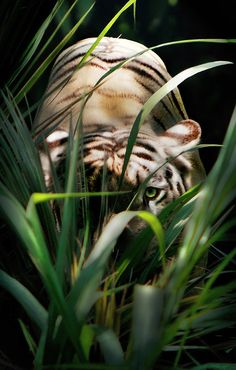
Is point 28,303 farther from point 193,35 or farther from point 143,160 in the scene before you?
point 193,35

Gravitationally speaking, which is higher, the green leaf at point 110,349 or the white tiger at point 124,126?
the white tiger at point 124,126

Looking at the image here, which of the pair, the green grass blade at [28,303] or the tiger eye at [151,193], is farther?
the tiger eye at [151,193]

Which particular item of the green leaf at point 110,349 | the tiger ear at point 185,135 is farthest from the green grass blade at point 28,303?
the tiger ear at point 185,135

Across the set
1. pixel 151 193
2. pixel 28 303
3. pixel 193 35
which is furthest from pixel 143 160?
pixel 193 35

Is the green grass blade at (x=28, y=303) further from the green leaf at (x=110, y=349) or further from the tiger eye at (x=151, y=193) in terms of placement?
the tiger eye at (x=151, y=193)

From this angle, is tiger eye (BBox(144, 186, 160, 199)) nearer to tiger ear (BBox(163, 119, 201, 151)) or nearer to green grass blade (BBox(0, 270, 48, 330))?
tiger ear (BBox(163, 119, 201, 151))

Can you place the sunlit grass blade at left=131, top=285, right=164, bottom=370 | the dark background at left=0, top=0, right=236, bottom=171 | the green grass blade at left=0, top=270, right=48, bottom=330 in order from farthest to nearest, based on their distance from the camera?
the dark background at left=0, top=0, right=236, bottom=171, the green grass blade at left=0, top=270, right=48, bottom=330, the sunlit grass blade at left=131, top=285, right=164, bottom=370

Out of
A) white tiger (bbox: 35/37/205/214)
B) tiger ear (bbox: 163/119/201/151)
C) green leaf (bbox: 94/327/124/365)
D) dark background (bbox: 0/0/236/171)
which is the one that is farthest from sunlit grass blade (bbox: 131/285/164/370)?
dark background (bbox: 0/0/236/171)

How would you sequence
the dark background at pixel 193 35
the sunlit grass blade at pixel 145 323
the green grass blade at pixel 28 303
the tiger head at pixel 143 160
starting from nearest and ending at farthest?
the sunlit grass blade at pixel 145 323 < the green grass blade at pixel 28 303 < the tiger head at pixel 143 160 < the dark background at pixel 193 35
